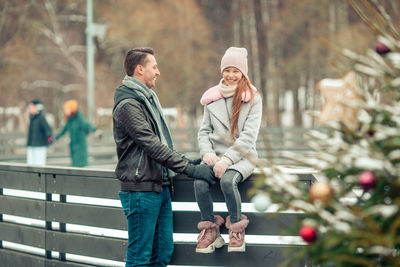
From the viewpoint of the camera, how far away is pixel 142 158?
5621mm

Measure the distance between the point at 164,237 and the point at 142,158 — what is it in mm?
738

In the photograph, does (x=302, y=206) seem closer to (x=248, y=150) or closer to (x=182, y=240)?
(x=248, y=150)

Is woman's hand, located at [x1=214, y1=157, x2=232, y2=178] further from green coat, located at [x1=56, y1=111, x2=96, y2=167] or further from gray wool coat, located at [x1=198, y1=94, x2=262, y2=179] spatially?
green coat, located at [x1=56, y1=111, x2=96, y2=167]

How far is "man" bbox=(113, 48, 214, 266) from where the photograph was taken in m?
5.54

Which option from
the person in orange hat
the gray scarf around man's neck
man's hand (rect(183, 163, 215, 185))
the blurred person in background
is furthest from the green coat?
man's hand (rect(183, 163, 215, 185))

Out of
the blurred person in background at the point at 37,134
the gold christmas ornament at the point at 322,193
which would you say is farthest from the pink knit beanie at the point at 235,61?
the blurred person in background at the point at 37,134

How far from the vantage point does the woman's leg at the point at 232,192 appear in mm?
5586

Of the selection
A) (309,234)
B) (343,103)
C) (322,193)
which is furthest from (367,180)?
(343,103)

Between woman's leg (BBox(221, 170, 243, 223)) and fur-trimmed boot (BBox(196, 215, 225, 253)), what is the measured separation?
0.63 feet

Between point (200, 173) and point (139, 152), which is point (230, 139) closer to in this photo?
point (200, 173)

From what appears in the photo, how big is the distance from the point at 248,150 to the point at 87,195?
1.62 m

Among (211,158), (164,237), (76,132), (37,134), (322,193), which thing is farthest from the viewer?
(37,134)

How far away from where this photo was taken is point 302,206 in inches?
115

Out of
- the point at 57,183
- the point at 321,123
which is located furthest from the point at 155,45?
the point at 321,123
